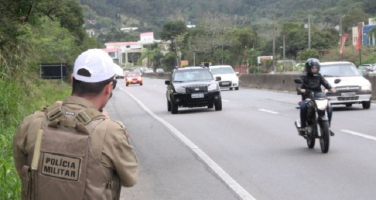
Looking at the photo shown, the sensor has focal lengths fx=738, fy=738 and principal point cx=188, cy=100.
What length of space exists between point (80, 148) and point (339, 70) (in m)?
20.4

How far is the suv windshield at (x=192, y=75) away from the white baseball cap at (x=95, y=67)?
2143 centimetres

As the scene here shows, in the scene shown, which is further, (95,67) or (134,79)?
(134,79)

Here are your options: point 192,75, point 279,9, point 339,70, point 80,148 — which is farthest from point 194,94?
point 279,9

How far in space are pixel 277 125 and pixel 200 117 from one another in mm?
3999

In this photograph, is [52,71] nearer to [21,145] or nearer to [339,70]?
[339,70]

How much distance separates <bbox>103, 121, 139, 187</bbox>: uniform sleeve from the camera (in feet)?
12.0

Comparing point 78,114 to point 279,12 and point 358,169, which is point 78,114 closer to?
point 358,169

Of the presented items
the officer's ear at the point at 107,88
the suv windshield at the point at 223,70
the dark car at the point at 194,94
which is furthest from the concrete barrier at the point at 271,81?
the officer's ear at the point at 107,88

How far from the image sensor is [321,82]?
13.9 m

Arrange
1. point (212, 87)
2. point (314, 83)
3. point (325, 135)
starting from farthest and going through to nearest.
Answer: point (212, 87) < point (314, 83) < point (325, 135)

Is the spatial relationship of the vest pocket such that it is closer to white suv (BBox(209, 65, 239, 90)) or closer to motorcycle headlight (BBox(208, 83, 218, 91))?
motorcycle headlight (BBox(208, 83, 218, 91))

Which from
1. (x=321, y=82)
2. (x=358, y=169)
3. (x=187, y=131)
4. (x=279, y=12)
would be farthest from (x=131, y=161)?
(x=279, y=12)

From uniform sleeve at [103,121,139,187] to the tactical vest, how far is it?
0.04 m

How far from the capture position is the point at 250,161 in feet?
39.9
